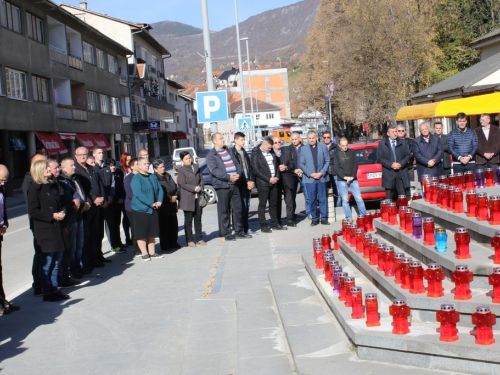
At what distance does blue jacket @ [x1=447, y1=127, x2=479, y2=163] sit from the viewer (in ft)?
41.9

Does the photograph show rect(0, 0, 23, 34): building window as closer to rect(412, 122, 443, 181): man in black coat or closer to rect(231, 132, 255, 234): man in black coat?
rect(231, 132, 255, 234): man in black coat

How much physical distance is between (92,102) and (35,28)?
11.9 m

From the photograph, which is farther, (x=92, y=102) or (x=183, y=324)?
(x=92, y=102)

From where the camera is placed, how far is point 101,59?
2114 inches

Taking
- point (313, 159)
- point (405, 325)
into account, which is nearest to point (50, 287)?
point (405, 325)

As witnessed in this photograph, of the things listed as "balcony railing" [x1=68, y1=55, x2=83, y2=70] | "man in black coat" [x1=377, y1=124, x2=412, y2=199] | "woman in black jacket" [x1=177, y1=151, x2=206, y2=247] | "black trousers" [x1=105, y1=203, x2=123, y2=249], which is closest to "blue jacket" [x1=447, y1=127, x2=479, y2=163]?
"man in black coat" [x1=377, y1=124, x2=412, y2=199]

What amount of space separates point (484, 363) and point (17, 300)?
665 centimetres

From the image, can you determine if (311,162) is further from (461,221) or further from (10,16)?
(10,16)

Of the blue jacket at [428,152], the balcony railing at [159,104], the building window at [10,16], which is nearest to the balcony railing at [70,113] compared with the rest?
the building window at [10,16]

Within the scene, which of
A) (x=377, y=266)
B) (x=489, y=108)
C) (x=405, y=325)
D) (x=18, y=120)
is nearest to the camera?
(x=405, y=325)

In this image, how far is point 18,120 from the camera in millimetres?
34156

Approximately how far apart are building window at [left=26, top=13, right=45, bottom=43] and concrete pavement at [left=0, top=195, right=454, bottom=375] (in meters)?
29.1

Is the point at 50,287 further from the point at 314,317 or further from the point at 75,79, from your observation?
the point at 75,79

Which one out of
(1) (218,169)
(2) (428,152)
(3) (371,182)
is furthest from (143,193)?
(3) (371,182)
